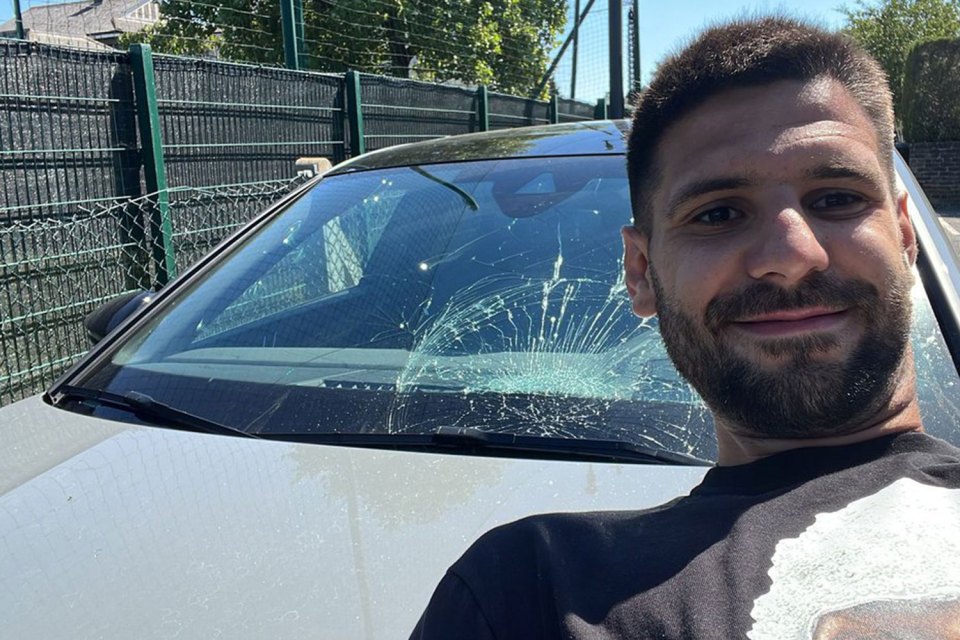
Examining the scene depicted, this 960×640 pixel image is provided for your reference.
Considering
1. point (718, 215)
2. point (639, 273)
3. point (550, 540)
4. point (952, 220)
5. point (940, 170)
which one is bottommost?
point (952, 220)

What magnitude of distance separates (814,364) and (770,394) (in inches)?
2.7

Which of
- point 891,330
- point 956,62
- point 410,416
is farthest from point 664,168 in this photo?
point 956,62

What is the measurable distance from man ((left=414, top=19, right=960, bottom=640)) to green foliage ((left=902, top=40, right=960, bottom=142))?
66.6 feet

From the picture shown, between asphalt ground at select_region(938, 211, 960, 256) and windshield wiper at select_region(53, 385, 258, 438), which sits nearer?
windshield wiper at select_region(53, 385, 258, 438)

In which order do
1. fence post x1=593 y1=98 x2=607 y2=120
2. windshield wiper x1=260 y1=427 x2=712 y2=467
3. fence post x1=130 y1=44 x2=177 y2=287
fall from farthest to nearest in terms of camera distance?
fence post x1=593 y1=98 x2=607 y2=120, fence post x1=130 y1=44 x2=177 y2=287, windshield wiper x1=260 y1=427 x2=712 y2=467

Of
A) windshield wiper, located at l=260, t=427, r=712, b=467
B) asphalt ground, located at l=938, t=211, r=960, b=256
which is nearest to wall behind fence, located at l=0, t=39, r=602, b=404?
windshield wiper, located at l=260, t=427, r=712, b=467

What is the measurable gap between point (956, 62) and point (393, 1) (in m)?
13.0

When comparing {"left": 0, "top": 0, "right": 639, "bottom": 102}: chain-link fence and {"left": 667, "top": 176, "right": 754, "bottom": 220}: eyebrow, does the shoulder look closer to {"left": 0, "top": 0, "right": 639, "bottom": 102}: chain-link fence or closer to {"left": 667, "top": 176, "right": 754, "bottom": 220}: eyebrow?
{"left": 667, "top": 176, "right": 754, "bottom": 220}: eyebrow

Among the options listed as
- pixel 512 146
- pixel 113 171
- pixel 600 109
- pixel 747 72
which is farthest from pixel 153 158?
pixel 600 109

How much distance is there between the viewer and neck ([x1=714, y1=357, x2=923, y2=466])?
1240mm

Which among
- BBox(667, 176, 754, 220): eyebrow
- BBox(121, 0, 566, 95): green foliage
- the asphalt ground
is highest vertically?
BBox(121, 0, 566, 95): green foliage

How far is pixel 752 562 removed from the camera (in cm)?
106

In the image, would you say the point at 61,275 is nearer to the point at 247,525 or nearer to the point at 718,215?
the point at 247,525

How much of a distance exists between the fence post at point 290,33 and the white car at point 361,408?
5.05 meters
